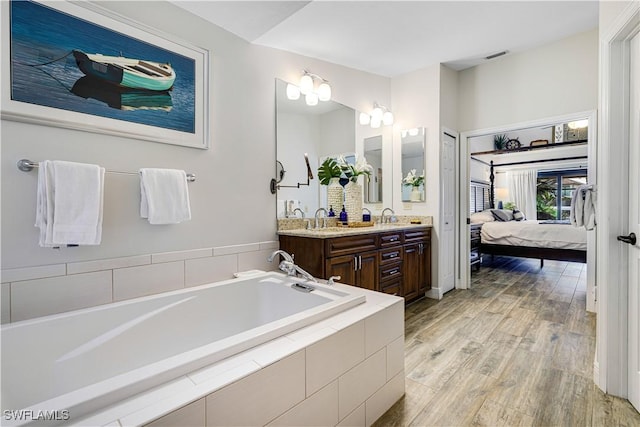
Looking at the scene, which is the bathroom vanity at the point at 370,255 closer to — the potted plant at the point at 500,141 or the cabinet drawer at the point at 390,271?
the cabinet drawer at the point at 390,271

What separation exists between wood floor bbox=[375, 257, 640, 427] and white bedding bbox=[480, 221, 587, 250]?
1.21 meters

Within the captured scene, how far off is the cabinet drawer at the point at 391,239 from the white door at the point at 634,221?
1555 millimetres

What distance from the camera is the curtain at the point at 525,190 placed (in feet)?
26.0

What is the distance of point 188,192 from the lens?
6.31 feet

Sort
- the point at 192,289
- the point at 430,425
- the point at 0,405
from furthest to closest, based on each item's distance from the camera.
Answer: the point at 192,289
the point at 430,425
the point at 0,405

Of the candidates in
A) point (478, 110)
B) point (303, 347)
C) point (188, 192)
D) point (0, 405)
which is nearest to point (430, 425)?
point (303, 347)

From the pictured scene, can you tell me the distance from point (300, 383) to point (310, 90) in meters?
2.40

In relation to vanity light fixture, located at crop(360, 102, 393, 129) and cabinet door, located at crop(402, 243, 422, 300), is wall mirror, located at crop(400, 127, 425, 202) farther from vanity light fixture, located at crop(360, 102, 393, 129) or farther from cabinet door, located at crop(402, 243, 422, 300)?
cabinet door, located at crop(402, 243, 422, 300)

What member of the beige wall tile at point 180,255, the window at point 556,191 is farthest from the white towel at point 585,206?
the window at point 556,191

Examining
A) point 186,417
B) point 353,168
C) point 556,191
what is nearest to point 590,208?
point 353,168

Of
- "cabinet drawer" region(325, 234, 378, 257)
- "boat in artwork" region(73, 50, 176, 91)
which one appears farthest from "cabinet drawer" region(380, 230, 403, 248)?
"boat in artwork" region(73, 50, 176, 91)

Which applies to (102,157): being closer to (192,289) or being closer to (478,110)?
(192,289)

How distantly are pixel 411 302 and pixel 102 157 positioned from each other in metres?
3.01

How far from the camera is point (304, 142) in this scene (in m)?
2.77
